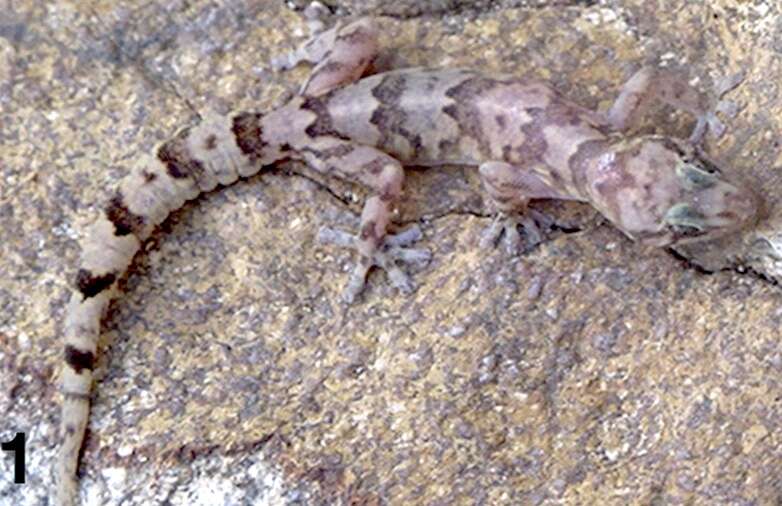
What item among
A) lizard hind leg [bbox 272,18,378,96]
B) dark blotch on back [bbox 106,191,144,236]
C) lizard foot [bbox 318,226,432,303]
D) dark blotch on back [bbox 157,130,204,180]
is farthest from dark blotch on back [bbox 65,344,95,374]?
lizard hind leg [bbox 272,18,378,96]

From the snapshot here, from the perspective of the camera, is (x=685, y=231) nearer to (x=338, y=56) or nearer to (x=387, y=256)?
(x=387, y=256)

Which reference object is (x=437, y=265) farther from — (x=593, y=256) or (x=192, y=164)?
(x=192, y=164)

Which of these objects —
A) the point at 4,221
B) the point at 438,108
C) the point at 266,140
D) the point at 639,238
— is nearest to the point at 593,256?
the point at 639,238

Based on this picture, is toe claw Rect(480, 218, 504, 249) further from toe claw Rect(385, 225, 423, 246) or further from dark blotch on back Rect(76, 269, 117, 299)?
dark blotch on back Rect(76, 269, 117, 299)

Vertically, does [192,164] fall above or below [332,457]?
above

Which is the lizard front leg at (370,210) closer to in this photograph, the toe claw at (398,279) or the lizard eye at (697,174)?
the toe claw at (398,279)

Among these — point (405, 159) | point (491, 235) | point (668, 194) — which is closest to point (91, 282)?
point (405, 159)
